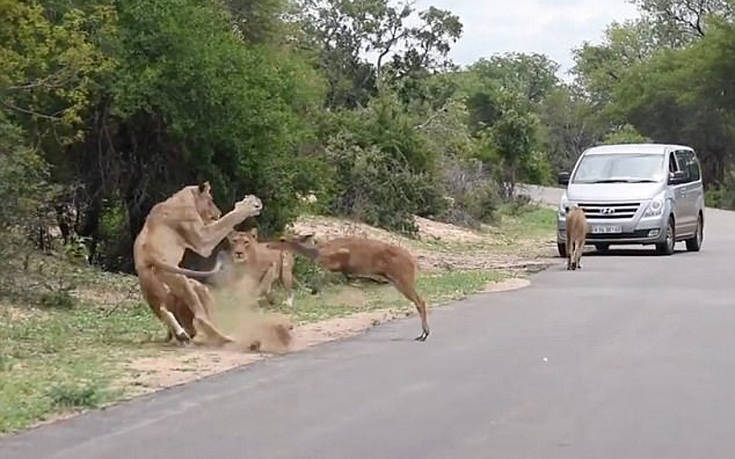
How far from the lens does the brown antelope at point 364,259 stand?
1373 cm

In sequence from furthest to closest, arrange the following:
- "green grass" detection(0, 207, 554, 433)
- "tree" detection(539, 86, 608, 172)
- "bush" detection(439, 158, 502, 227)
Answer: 1. "tree" detection(539, 86, 608, 172)
2. "bush" detection(439, 158, 502, 227)
3. "green grass" detection(0, 207, 554, 433)

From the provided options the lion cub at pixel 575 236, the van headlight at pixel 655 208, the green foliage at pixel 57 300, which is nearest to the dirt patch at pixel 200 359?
the green foliage at pixel 57 300

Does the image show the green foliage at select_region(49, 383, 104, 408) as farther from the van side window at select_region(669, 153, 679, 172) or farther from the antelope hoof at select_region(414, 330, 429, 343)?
the van side window at select_region(669, 153, 679, 172)

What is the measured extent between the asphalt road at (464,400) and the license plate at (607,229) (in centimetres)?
989

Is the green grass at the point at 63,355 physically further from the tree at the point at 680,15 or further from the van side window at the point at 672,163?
the tree at the point at 680,15

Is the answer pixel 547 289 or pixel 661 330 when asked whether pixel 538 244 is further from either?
pixel 661 330

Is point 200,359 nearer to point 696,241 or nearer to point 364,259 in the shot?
point 364,259

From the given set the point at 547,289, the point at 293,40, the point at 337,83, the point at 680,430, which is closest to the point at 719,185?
the point at 337,83

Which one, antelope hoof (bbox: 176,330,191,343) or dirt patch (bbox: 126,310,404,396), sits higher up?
antelope hoof (bbox: 176,330,191,343)

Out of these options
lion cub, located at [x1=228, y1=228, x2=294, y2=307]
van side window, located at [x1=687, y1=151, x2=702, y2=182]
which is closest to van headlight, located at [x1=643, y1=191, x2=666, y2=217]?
van side window, located at [x1=687, y1=151, x2=702, y2=182]

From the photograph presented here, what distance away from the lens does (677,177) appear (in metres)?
26.9

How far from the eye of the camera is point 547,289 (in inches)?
757

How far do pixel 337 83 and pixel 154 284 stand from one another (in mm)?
44780

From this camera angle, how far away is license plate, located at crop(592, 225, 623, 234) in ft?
83.8
